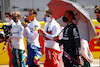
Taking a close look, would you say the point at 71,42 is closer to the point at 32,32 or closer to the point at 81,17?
the point at 81,17

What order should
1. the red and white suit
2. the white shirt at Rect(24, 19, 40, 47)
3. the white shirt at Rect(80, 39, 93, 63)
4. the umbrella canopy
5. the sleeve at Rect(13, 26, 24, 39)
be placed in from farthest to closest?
the white shirt at Rect(24, 19, 40, 47), the sleeve at Rect(13, 26, 24, 39), the red and white suit, the white shirt at Rect(80, 39, 93, 63), the umbrella canopy

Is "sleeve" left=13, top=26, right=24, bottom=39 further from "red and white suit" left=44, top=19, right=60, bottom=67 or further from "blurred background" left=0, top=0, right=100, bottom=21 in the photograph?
"blurred background" left=0, top=0, right=100, bottom=21

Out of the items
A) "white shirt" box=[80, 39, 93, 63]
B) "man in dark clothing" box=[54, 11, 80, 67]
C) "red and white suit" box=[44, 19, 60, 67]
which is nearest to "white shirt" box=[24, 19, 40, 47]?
"red and white suit" box=[44, 19, 60, 67]

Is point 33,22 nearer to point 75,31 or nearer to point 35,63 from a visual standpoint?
point 35,63

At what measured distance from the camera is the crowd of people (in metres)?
4.73

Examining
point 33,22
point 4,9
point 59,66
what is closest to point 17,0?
point 4,9

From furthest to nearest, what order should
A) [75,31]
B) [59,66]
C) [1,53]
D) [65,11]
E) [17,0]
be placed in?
[17,0] → [1,53] → [59,66] → [65,11] → [75,31]

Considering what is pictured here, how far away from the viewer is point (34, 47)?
7.63 m

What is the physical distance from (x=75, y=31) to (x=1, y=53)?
18.3ft

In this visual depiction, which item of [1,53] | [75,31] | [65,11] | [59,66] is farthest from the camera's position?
[1,53]

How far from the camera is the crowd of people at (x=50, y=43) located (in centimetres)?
473

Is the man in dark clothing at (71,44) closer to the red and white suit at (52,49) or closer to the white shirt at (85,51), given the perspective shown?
the white shirt at (85,51)

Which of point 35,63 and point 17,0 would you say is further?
point 17,0

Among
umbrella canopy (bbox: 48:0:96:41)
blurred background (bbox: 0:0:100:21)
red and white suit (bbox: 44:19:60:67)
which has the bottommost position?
red and white suit (bbox: 44:19:60:67)
